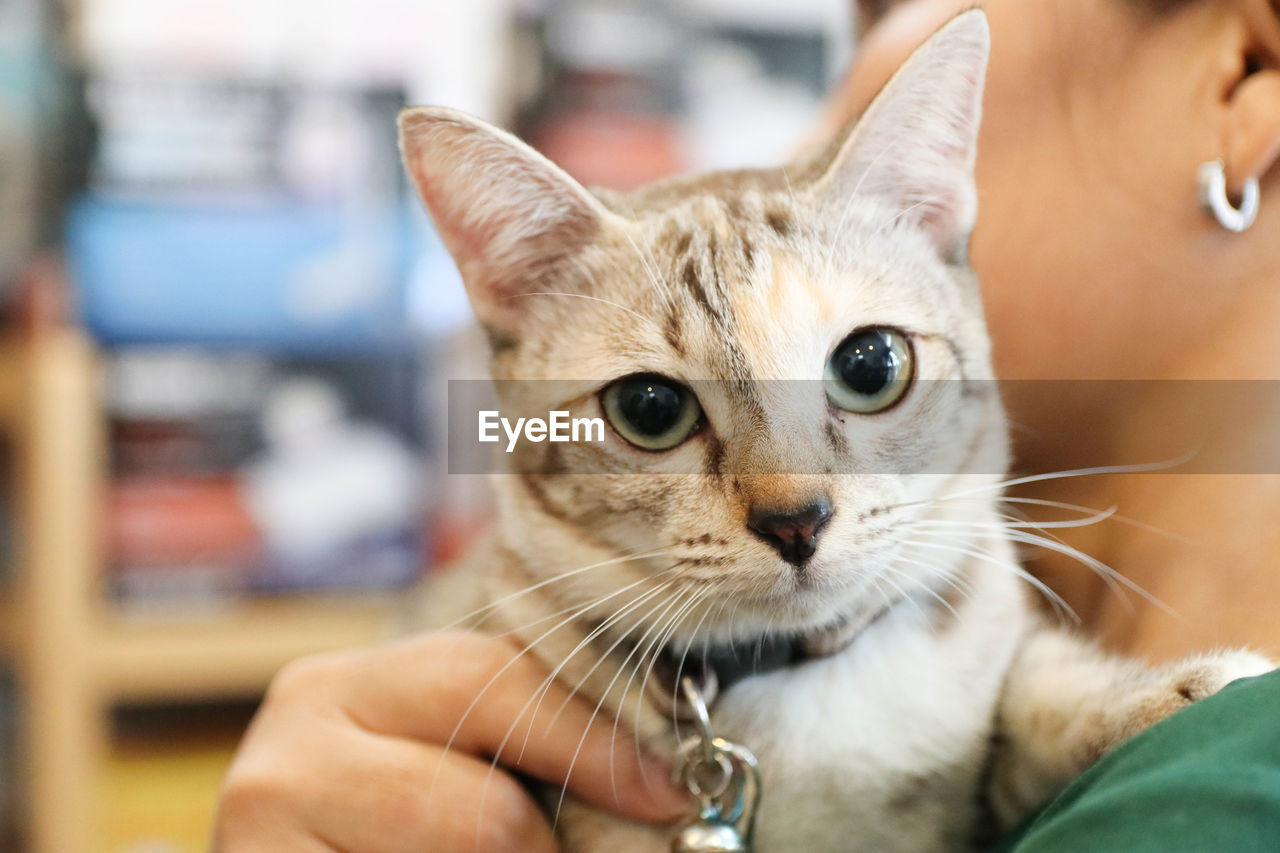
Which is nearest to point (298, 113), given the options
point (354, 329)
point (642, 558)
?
point (354, 329)

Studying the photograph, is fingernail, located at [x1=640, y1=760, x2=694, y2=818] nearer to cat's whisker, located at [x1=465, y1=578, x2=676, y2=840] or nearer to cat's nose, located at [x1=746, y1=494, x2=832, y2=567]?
cat's whisker, located at [x1=465, y1=578, x2=676, y2=840]

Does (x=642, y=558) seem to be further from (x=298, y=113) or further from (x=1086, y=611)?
(x=298, y=113)

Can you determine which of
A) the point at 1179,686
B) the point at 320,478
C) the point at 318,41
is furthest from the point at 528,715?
the point at 318,41

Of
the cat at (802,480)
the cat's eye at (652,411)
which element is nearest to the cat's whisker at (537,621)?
the cat at (802,480)

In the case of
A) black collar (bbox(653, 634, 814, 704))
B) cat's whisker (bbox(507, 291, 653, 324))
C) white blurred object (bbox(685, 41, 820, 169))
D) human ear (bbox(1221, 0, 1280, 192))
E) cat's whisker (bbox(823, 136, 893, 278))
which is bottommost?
black collar (bbox(653, 634, 814, 704))

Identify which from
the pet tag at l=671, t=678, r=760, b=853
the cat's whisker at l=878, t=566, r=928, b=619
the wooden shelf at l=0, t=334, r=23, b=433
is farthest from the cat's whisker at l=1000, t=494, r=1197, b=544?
the wooden shelf at l=0, t=334, r=23, b=433

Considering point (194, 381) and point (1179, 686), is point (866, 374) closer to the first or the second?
point (1179, 686)

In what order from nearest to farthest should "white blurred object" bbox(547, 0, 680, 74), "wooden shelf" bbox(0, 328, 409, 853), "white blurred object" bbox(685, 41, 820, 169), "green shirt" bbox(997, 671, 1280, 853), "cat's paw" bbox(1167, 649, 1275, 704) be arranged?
1. "green shirt" bbox(997, 671, 1280, 853)
2. "cat's paw" bbox(1167, 649, 1275, 704)
3. "wooden shelf" bbox(0, 328, 409, 853)
4. "white blurred object" bbox(547, 0, 680, 74)
5. "white blurred object" bbox(685, 41, 820, 169)

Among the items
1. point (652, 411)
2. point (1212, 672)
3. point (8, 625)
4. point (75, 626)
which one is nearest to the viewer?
point (1212, 672)
